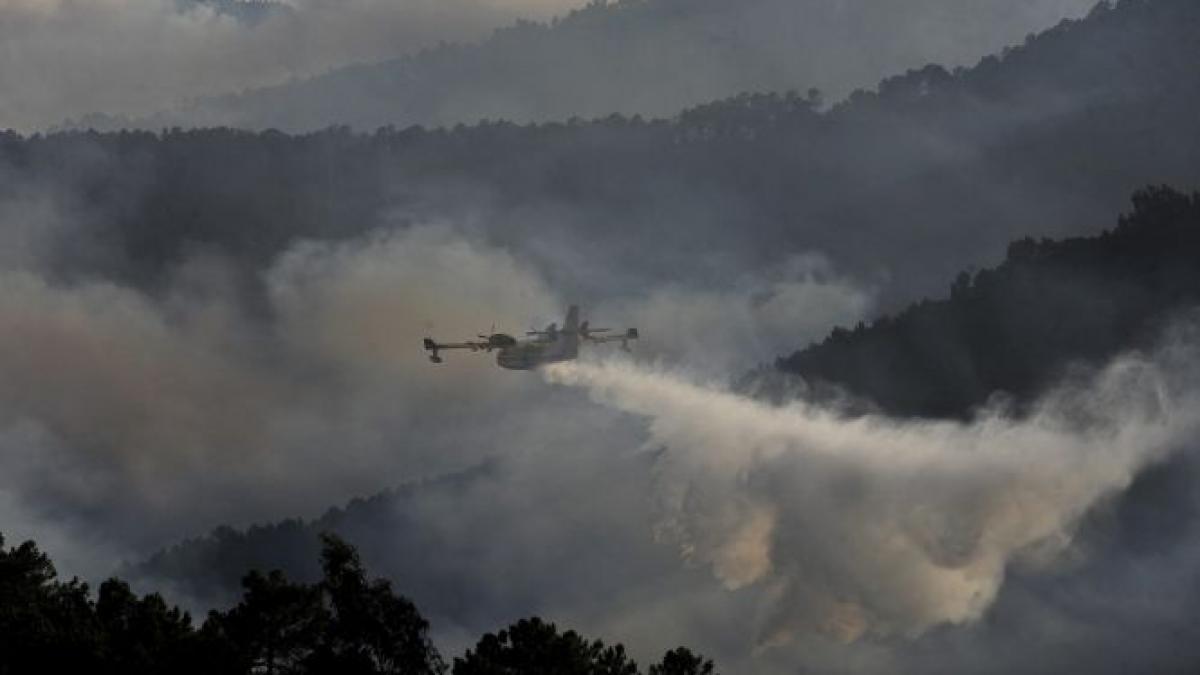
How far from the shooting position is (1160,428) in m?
200

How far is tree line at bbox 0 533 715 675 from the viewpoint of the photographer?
92188 millimetres

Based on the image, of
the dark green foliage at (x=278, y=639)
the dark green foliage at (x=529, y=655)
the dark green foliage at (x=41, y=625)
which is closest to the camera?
the dark green foliage at (x=529, y=655)

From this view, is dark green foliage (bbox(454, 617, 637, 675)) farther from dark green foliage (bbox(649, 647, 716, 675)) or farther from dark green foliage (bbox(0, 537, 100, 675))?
dark green foliage (bbox(0, 537, 100, 675))

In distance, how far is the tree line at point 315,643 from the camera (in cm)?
9219

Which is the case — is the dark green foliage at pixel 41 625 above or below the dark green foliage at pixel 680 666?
above

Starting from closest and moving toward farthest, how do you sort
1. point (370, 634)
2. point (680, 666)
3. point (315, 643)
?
point (680, 666) → point (370, 634) → point (315, 643)

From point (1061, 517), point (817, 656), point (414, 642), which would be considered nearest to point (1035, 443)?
point (1061, 517)

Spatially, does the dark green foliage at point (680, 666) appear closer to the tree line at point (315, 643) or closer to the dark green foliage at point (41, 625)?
the tree line at point (315, 643)

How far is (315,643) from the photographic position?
97.7 m

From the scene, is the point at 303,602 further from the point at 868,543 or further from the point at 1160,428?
the point at 1160,428

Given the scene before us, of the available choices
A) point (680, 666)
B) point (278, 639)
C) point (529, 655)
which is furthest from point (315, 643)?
point (680, 666)

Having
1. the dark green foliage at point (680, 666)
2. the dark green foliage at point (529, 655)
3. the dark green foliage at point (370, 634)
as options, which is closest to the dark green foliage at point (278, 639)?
the dark green foliage at point (370, 634)

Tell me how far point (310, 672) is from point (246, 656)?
11.2 ft

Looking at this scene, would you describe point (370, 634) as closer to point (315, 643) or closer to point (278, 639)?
point (315, 643)
